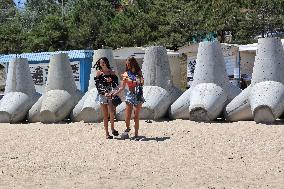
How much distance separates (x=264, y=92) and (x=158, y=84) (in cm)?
233

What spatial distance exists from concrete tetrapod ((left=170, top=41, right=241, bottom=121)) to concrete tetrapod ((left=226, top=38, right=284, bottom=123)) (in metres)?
0.31

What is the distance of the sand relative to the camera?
579 centimetres

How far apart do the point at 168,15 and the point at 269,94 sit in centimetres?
2201

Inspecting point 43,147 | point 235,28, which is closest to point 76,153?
point 43,147

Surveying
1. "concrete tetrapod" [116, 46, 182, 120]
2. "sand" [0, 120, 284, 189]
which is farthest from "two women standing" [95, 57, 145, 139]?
"concrete tetrapod" [116, 46, 182, 120]

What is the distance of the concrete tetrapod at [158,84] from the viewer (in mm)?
10922

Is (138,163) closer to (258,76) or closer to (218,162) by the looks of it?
(218,162)

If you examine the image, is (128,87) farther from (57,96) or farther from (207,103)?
(57,96)

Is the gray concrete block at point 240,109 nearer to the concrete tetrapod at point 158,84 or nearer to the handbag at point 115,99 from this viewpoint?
the concrete tetrapod at point 158,84

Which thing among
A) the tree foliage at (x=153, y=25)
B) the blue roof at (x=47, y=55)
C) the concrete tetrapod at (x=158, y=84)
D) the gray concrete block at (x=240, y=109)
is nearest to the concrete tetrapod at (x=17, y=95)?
the concrete tetrapod at (x=158, y=84)

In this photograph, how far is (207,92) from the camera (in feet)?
34.4

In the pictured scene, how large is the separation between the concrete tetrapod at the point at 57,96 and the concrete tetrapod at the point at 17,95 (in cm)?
26

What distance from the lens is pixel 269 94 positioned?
9.82 metres

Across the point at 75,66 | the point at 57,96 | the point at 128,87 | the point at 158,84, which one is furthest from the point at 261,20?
the point at 128,87
